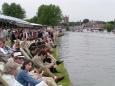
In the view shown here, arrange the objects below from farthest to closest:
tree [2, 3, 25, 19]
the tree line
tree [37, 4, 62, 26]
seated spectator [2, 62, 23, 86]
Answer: tree [37, 4, 62, 26] < the tree line < tree [2, 3, 25, 19] < seated spectator [2, 62, 23, 86]

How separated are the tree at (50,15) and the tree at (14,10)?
51.6ft

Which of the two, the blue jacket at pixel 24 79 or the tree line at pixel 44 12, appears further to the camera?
the tree line at pixel 44 12

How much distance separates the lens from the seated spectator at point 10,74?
8133 mm

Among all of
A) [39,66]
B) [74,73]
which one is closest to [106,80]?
[74,73]

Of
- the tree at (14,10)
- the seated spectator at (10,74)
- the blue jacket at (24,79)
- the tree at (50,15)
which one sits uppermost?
the seated spectator at (10,74)

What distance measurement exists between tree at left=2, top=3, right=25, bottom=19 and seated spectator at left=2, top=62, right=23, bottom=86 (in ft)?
410

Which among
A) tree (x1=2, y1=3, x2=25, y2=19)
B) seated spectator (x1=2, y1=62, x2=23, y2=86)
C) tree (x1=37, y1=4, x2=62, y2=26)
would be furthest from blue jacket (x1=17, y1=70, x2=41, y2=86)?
tree (x1=37, y1=4, x2=62, y2=26)

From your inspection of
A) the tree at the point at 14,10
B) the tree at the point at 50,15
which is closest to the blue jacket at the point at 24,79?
the tree at the point at 14,10

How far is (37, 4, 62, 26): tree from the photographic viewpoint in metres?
153

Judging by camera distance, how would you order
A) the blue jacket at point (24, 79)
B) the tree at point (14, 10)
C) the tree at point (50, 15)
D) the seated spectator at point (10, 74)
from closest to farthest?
1. the seated spectator at point (10, 74)
2. the blue jacket at point (24, 79)
3. the tree at point (14, 10)
4. the tree at point (50, 15)

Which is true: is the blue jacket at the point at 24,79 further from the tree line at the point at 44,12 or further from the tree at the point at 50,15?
the tree at the point at 50,15

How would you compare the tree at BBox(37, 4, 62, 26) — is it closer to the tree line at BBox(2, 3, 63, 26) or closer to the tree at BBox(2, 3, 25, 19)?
the tree line at BBox(2, 3, 63, 26)

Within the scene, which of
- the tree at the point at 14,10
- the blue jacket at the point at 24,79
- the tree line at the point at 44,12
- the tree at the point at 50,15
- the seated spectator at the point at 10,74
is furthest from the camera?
the tree at the point at 50,15

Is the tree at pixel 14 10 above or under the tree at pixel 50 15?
above
